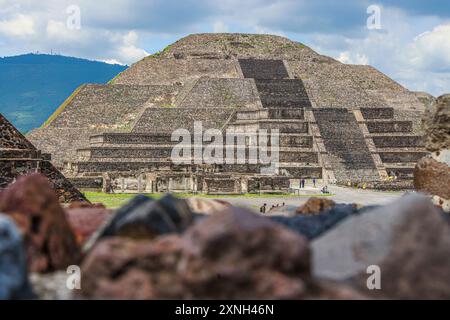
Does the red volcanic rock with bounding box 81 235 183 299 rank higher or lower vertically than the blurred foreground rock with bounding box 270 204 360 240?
lower

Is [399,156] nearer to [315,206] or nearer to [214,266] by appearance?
[315,206]

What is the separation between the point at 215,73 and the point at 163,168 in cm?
2715

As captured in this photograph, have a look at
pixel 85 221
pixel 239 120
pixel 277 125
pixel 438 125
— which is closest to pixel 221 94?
pixel 239 120

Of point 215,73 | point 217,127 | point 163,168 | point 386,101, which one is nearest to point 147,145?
point 163,168

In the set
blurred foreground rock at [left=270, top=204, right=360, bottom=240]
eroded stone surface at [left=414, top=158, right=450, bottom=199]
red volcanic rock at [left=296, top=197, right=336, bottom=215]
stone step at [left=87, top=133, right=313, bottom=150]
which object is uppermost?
stone step at [left=87, top=133, right=313, bottom=150]

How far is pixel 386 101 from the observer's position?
6347cm

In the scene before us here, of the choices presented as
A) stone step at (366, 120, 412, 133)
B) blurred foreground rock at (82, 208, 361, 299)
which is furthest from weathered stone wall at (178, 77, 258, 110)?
blurred foreground rock at (82, 208, 361, 299)

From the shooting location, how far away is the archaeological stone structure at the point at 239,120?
38438mm

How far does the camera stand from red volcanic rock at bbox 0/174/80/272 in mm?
3703

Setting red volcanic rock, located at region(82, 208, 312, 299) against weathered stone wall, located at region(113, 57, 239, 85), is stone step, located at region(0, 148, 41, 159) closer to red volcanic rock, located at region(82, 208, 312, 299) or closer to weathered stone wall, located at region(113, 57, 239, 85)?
red volcanic rock, located at region(82, 208, 312, 299)

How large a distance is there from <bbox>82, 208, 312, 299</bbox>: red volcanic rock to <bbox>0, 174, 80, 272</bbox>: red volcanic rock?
376 millimetres

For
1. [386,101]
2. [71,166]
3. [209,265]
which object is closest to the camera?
[209,265]

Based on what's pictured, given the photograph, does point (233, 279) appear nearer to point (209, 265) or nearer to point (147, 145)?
point (209, 265)

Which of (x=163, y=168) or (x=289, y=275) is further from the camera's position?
(x=163, y=168)
